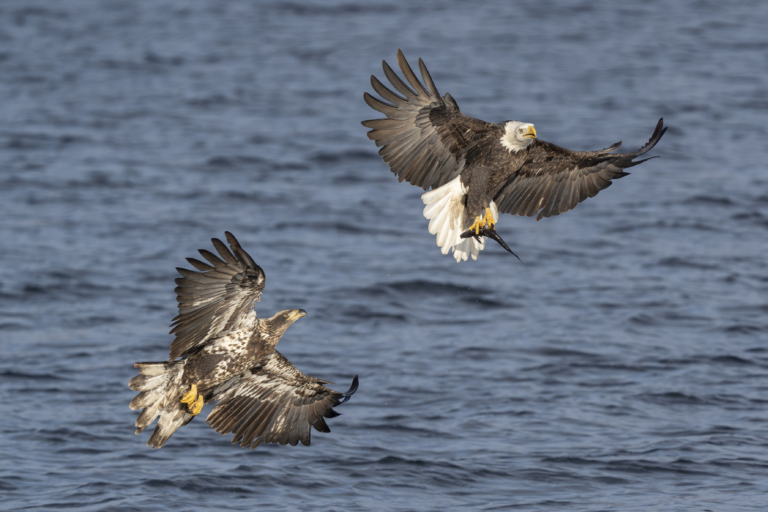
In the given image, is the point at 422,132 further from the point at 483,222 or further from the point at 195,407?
the point at 195,407

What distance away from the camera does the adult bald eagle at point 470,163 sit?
7.07 metres

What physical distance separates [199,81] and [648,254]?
954cm

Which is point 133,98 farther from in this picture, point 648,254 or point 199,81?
point 648,254

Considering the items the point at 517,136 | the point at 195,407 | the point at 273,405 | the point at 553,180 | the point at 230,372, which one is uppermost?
the point at 517,136

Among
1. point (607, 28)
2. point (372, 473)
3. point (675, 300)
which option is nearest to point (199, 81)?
point (607, 28)

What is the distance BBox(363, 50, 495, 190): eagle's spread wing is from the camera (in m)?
7.01

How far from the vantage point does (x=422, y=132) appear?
718 centimetres

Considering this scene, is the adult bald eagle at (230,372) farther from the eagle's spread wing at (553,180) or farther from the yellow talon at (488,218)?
the eagle's spread wing at (553,180)

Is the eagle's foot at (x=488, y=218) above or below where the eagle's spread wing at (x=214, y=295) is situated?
above

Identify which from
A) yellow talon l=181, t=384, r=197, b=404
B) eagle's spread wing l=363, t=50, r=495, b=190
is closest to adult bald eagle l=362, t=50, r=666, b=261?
eagle's spread wing l=363, t=50, r=495, b=190

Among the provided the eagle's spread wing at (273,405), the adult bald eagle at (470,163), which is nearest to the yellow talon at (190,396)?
the eagle's spread wing at (273,405)

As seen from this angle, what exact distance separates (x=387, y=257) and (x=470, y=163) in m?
6.44

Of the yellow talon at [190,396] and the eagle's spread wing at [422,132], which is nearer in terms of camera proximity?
the yellow talon at [190,396]

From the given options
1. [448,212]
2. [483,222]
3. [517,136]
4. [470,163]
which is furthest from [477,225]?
[517,136]
